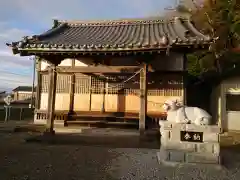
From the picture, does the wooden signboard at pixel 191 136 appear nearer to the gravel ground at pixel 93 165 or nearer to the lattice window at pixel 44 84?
the gravel ground at pixel 93 165

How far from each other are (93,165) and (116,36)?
7066 millimetres

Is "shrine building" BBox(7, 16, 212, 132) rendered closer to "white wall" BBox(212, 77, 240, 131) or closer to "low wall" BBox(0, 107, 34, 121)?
"white wall" BBox(212, 77, 240, 131)

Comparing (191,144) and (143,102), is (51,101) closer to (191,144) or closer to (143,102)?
(143,102)

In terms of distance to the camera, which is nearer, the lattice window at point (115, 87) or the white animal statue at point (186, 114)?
the white animal statue at point (186, 114)

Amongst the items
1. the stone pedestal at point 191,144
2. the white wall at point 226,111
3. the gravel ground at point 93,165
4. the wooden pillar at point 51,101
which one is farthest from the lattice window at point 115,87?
the white wall at point 226,111

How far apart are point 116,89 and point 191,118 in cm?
666

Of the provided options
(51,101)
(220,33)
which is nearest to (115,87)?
(51,101)

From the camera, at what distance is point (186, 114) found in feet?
22.8

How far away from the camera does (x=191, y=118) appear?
272 inches

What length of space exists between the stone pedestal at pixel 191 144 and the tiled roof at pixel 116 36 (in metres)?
3.11

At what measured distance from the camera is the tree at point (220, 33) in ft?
50.8

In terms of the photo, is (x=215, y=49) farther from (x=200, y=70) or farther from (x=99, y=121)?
(x=99, y=121)

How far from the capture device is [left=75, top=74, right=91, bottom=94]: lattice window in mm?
13562

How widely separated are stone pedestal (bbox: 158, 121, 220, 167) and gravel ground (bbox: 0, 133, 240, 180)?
276mm
